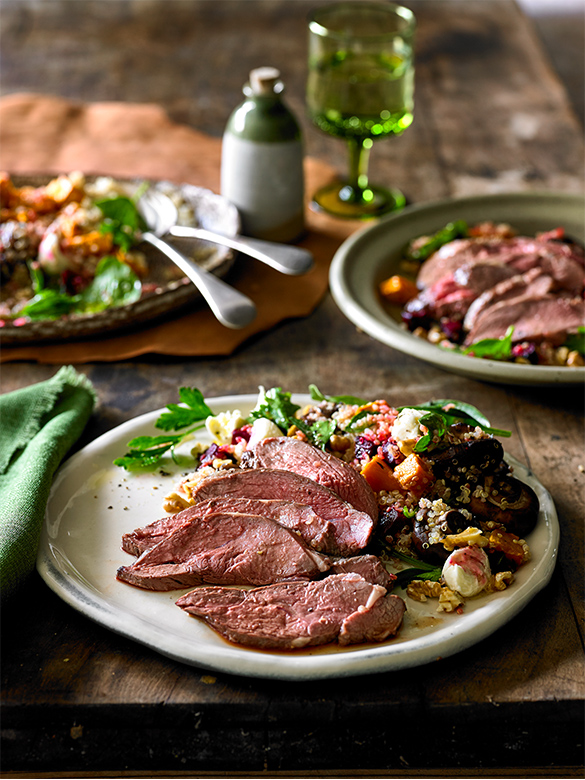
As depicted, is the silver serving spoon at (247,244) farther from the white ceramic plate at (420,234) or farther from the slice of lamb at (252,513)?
the slice of lamb at (252,513)

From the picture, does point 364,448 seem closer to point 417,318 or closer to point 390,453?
point 390,453

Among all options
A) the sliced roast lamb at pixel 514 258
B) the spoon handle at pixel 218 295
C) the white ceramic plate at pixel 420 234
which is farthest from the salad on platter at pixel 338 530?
the sliced roast lamb at pixel 514 258

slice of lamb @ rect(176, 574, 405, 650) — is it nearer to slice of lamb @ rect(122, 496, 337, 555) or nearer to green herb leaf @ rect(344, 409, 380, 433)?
slice of lamb @ rect(122, 496, 337, 555)

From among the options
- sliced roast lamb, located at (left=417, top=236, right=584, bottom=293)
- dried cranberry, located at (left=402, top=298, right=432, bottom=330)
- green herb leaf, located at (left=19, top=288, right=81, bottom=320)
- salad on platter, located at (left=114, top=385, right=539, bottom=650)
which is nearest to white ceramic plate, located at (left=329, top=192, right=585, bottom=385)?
dried cranberry, located at (left=402, top=298, right=432, bottom=330)

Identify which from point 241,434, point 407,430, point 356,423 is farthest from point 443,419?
point 241,434

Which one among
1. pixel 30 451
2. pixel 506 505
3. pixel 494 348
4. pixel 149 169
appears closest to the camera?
pixel 506 505

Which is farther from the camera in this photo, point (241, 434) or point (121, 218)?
point (121, 218)

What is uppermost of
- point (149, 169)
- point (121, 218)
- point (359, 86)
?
point (359, 86)

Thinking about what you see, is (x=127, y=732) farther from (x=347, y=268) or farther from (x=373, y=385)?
(x=347, y=268)
